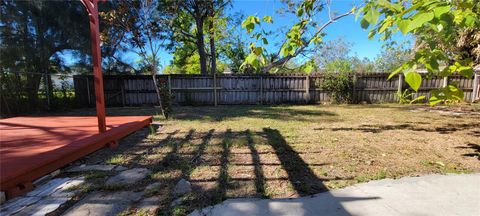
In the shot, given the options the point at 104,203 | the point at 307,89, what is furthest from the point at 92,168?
the point at 307,89

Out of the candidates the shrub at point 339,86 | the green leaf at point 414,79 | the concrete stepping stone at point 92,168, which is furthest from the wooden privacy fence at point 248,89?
the green leaf at point 414,79

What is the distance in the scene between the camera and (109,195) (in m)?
2.13

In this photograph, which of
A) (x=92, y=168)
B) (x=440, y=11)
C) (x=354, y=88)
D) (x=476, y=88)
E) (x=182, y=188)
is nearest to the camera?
(x=440, y=11)

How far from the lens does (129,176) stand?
257 centimetres

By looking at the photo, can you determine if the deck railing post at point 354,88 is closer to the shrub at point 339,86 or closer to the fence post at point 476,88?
the shrub at point 339,86

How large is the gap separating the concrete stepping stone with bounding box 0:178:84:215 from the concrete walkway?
1.17 meters

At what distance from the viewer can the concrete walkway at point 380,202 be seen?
183 centimetres

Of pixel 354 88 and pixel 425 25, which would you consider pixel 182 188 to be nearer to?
pixel 425 25

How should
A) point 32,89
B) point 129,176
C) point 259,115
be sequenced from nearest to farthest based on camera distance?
point 129,176 < point 259,115 < point 32,89

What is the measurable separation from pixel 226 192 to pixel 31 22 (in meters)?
9.71

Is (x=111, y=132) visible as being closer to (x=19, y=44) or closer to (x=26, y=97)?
(x=26, y=97)

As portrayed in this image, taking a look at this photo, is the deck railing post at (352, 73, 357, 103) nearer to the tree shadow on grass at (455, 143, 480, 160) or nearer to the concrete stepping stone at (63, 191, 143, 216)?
the tree shadow on grass at (455, 143, 480, 160)

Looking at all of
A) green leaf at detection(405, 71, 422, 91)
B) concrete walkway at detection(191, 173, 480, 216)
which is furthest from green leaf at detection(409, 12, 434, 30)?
concrete walkway at detection(191, 173, 480, 216)

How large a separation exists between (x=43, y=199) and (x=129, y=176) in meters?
0.71
